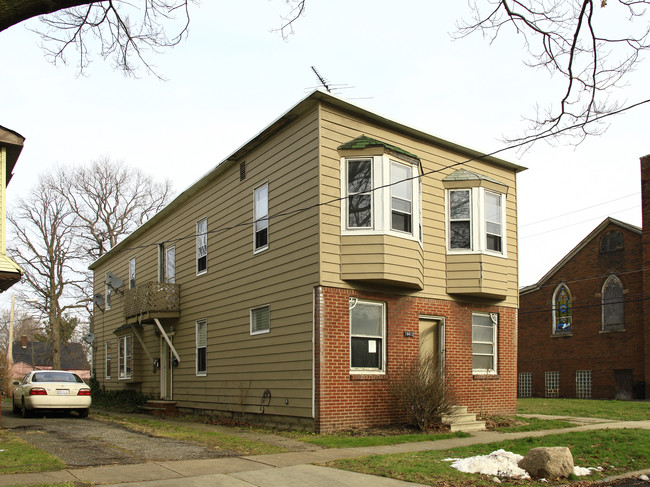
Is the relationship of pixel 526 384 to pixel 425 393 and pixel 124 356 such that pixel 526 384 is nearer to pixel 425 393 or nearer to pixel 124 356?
pixel 124 356

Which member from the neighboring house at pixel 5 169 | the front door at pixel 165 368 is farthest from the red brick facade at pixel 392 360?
the front door at pixel 165 368

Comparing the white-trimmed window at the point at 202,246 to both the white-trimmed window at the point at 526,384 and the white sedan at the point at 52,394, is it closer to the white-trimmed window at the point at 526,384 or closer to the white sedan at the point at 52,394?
the white sedan at the point at 52,394

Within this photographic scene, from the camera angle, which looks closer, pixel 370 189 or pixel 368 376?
pixel 368 376

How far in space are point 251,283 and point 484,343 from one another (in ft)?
20.7

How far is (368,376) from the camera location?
13.9 metres

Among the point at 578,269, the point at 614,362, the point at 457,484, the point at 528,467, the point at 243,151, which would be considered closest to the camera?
the point at 457,484

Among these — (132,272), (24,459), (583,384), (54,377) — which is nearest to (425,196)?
(24,459)

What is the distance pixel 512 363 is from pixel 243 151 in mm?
9245

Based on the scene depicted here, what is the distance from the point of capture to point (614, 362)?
99.8ft

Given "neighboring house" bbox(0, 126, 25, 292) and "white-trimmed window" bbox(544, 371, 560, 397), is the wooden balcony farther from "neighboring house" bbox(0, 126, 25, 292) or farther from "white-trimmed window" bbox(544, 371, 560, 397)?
"white-trimmed window" bbox(544, 371, 560, 397)

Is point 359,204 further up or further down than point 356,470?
further up

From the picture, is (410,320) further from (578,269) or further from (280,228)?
(578,269)

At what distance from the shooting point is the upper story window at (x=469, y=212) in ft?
53.4

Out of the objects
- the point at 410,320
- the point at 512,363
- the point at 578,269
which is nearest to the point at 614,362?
the point at 578,269
